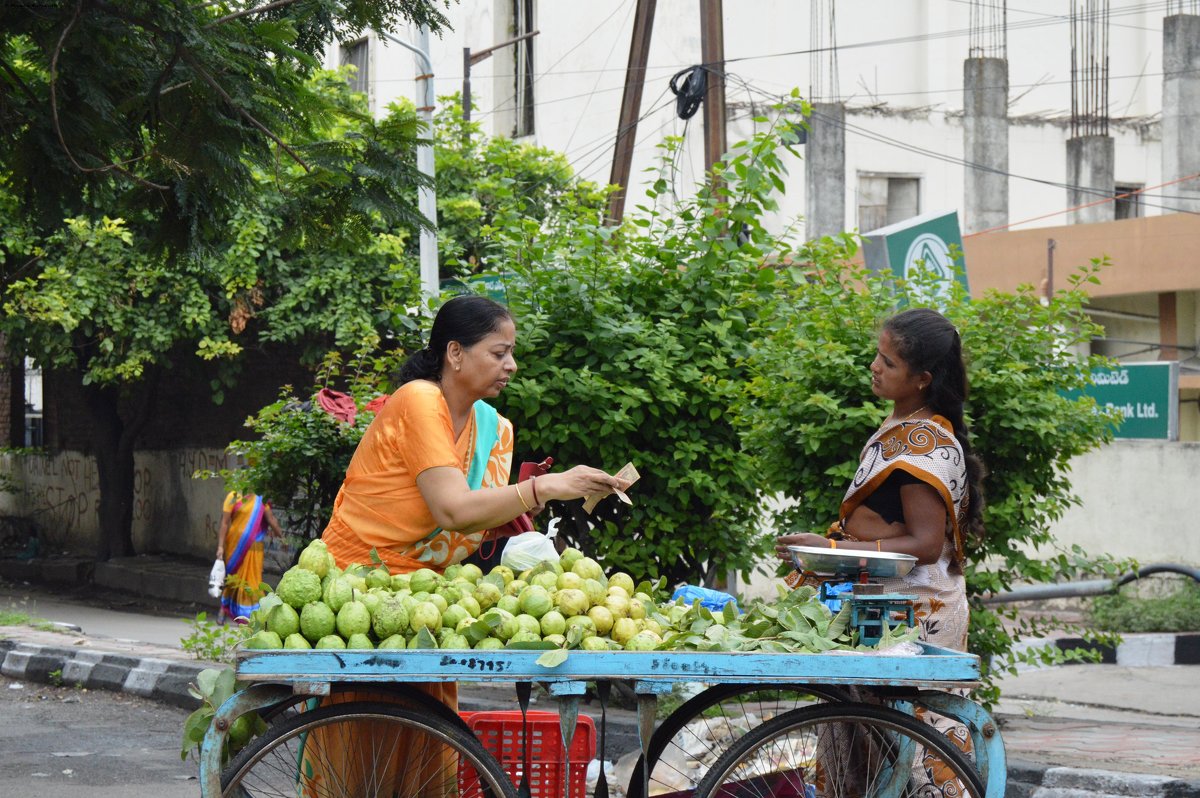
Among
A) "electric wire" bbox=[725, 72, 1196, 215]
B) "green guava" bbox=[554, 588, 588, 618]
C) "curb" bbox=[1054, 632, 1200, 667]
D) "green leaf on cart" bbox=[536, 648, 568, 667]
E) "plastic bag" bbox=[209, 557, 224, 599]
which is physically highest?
"electric wire" bbox=[725, 72, 1196, 215]

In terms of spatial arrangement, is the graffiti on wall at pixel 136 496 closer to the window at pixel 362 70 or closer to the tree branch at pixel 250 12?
the window at pixel 362 70

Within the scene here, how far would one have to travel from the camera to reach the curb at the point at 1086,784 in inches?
218

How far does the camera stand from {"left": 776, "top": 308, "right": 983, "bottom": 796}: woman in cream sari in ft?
12.5

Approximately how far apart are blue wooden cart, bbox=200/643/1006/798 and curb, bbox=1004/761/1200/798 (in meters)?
2.24

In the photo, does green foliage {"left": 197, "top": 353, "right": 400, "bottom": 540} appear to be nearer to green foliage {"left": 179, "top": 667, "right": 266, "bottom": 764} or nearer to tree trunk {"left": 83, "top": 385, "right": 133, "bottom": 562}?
green foliage {"left": 179, "top": 667, "right": 266, "bottom": 764}

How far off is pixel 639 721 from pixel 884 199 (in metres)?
21.5

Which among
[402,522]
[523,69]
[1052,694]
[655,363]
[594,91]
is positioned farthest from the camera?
[523,69]

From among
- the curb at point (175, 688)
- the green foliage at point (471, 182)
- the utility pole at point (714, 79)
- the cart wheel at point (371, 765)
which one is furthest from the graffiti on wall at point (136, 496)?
the cart wheel at point (371, 765)

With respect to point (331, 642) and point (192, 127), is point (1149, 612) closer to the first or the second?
point (192, 127)

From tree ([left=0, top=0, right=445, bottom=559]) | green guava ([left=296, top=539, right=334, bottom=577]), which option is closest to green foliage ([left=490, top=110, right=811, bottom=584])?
tree ([left=0, top=0, right=445, bottom=559])

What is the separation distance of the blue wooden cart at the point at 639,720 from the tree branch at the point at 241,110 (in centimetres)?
297

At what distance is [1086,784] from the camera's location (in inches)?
226

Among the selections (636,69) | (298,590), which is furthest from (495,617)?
(636,69)

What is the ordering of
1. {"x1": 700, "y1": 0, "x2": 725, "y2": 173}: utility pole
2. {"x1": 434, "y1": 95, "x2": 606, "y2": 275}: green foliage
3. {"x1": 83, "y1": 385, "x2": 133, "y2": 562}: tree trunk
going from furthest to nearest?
{"x1": 83, "y1": 385, "x2": 133, "y2": 562}: tree trunk < {"x1": 434, "y1": 95, "x2": 606, "y2": 275}: green foliage < {"x1": 700, "y1": 0, "x2": 725, "y2": 173}: utility pole
